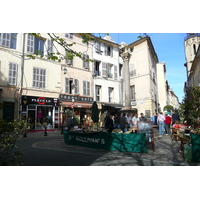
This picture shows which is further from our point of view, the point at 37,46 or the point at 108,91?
the point at 108,91

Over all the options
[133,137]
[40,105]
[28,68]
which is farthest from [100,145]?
[28,68]

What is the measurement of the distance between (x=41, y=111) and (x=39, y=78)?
3173 mm

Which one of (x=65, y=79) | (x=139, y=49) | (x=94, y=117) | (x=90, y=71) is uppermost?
(x=139, y=49)

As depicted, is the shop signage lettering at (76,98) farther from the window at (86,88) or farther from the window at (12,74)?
the window at (12,74)

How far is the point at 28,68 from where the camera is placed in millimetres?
15000

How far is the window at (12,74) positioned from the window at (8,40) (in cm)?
164

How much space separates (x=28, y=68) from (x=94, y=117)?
8991 millimetres

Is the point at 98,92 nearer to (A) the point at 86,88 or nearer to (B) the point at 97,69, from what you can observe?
(A) the point at 86,88

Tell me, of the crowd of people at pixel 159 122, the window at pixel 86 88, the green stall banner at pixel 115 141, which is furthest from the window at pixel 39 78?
the green stall banner at pixel 115 141

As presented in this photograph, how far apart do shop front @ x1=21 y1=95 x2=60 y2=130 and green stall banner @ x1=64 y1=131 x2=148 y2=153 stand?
817 centimetres

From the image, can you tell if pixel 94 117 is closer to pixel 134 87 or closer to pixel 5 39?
pixel 5 39

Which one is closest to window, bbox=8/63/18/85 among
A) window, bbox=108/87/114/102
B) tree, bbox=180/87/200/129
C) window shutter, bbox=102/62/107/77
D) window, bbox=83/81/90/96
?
window, bbox=83/81/90/96

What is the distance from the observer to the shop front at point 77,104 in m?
16.5

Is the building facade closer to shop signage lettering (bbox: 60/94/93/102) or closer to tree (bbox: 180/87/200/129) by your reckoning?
shop signage lettering (bbox: 60/94/93/102)
